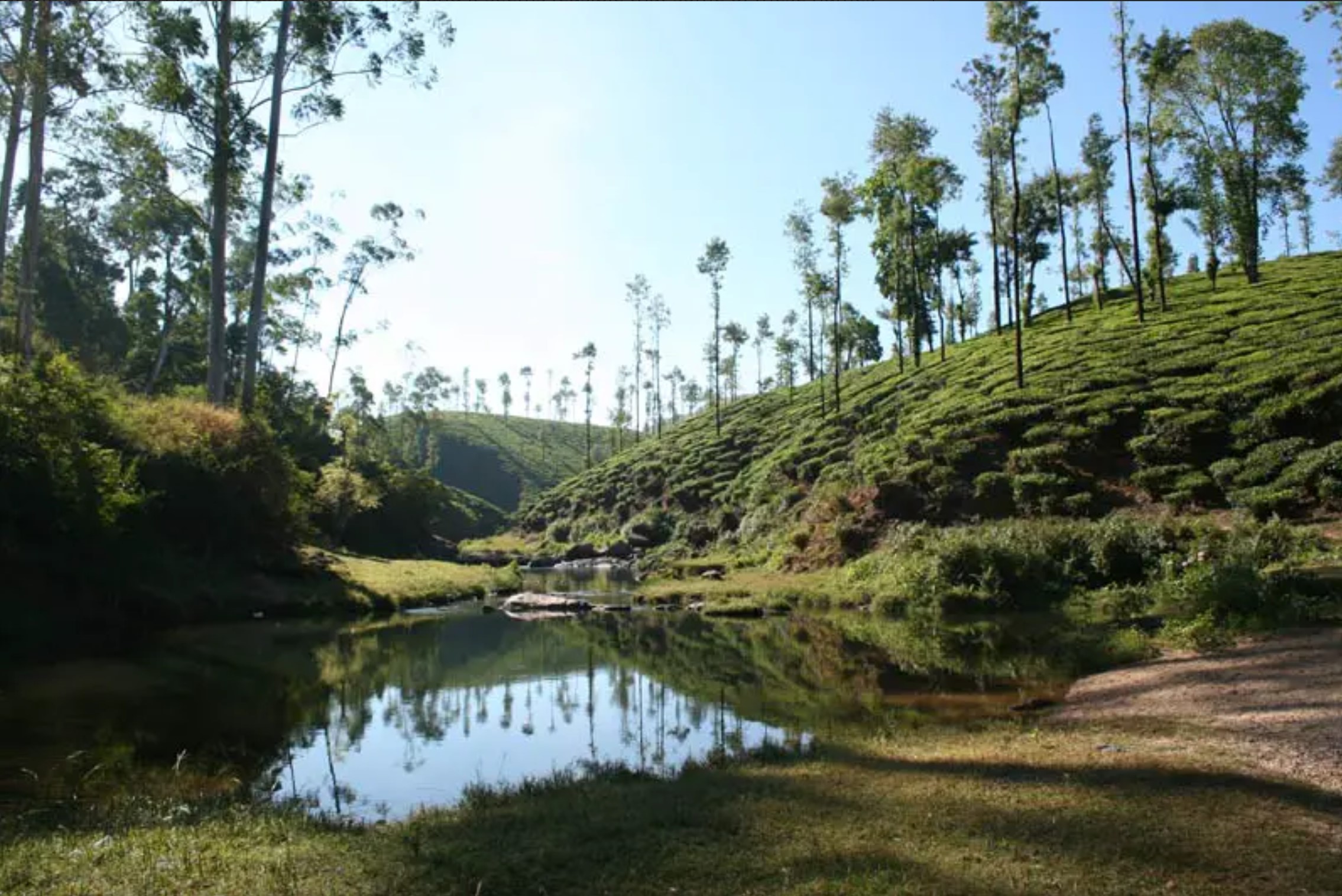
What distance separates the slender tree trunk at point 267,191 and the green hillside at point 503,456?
84089mm

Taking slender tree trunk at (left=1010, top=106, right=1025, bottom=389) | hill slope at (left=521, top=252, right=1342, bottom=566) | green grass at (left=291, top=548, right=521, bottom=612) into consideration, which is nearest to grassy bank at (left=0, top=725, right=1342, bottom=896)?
hill slope at (left=521, top=252, right=1342, bottom=566)

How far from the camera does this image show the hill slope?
3109cm

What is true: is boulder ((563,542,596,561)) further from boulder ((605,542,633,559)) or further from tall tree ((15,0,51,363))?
tall tree ((15,0,51,363))

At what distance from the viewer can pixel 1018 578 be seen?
1046 inches

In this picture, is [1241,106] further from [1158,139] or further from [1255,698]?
[1255,698]

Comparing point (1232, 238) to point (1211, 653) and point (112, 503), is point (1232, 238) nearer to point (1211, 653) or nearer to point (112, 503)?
point (1211, 653)

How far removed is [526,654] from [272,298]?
45707 mm

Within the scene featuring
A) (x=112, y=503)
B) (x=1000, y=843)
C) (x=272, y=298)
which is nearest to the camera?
(x=1000, y=843)

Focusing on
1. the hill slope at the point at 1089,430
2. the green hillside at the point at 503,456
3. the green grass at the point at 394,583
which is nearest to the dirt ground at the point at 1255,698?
the hill slope at the point at 1089,430

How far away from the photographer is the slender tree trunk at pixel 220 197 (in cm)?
2978

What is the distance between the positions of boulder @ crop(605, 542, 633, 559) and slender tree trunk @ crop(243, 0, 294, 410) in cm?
4139

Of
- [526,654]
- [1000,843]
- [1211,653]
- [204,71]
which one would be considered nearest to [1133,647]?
[1211,653]

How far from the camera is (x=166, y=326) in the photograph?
194 ft

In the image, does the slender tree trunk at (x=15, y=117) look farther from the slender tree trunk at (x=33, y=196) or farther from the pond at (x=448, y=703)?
the pond at (x=448, y=703)
